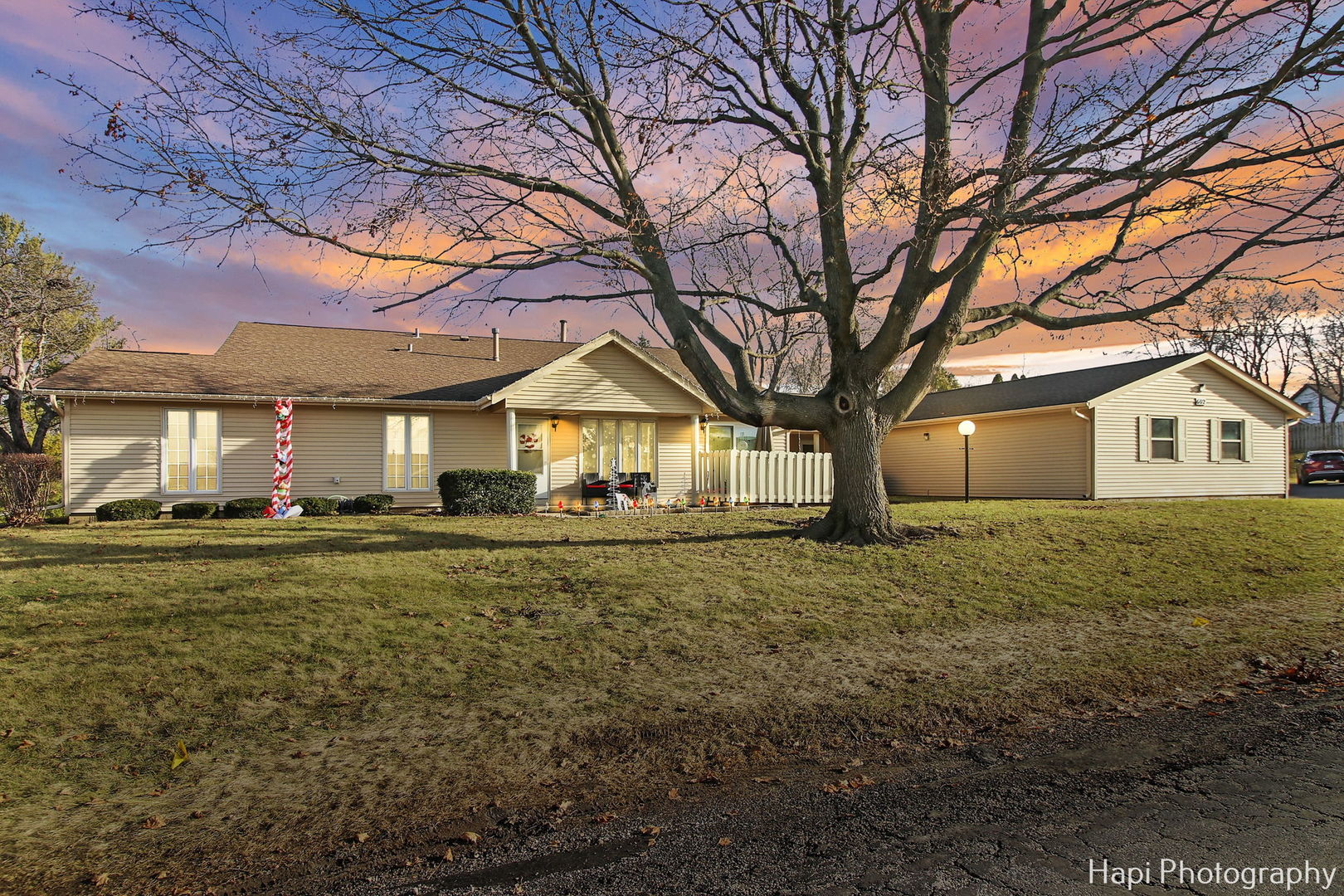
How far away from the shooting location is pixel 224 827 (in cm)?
379

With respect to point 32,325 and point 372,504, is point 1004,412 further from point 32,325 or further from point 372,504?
point 32,325

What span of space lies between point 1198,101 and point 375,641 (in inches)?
455

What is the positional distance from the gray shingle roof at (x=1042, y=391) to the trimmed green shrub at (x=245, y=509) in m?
19.6

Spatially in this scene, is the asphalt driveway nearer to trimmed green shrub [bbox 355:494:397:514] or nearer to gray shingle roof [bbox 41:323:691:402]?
gray shingle roof [bbox 41:323:691:402]

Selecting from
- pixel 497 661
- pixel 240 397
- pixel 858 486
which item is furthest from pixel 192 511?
pixel 858 486

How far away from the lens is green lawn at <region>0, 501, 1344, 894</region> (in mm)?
4121

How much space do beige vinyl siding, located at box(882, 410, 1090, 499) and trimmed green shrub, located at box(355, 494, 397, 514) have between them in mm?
19981

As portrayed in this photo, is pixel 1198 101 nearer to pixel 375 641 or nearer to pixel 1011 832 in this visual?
pixel 1011 832

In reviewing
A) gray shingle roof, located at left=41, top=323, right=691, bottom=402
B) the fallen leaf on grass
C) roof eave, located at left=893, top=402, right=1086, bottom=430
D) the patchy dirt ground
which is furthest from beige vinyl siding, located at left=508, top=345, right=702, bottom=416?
the patchy dirt ground

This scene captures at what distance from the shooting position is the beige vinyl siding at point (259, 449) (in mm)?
16938

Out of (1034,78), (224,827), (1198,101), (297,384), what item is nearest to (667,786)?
(224,827)

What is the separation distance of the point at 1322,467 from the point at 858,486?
119 ft

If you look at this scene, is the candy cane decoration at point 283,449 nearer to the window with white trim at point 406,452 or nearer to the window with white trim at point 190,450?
the window with white trim at point 190,450

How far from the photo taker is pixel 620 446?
21047 mm
